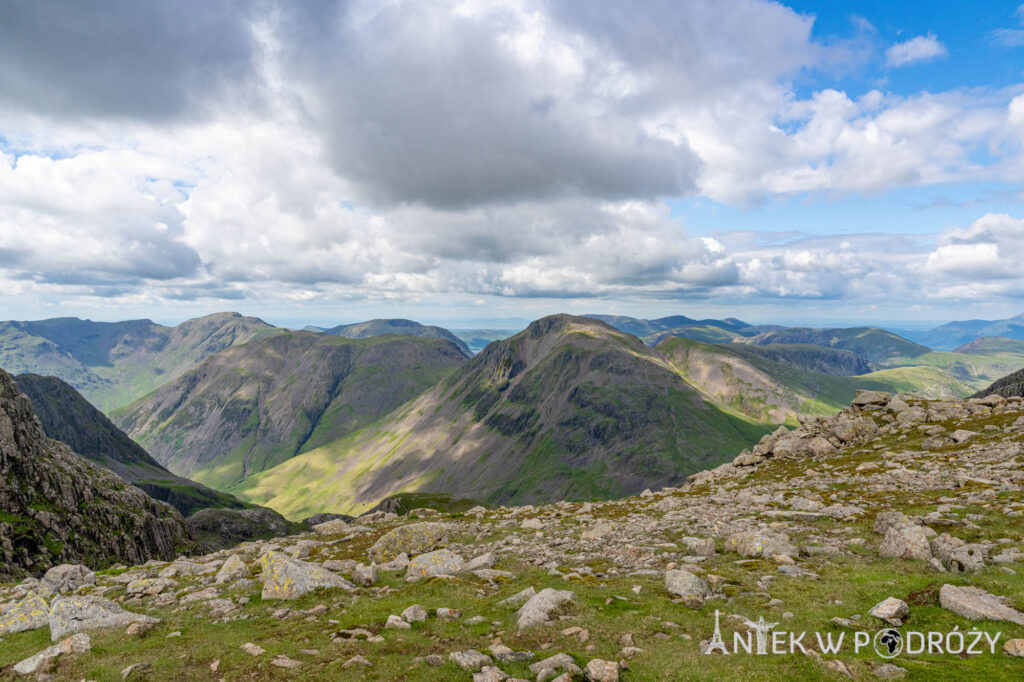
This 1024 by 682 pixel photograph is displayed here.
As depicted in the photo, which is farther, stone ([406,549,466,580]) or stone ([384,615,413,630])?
stone ([406,549,466,580])

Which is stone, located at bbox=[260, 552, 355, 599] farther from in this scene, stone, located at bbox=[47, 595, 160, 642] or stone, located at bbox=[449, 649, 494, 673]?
stone, located at bbox=[449, 649, 494, 673]

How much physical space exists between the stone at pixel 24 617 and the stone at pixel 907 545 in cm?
4003

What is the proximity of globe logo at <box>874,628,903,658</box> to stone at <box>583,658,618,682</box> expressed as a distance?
7.93m

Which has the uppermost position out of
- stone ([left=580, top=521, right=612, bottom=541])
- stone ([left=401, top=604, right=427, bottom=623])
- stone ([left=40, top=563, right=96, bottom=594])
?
stone ([left=401, top=604, right=427, bottom=623])

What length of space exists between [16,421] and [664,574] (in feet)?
428

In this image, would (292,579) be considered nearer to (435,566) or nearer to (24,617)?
(435,566)

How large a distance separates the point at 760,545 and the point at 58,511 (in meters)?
117

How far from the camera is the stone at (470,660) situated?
561 inches

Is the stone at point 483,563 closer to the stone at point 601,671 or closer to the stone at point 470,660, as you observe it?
the stone at point 470,660

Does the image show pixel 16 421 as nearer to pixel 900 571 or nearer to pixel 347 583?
pixel 347 583

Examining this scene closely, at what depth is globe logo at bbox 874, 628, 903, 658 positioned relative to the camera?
44.6 feet

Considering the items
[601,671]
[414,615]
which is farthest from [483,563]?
[601,671]

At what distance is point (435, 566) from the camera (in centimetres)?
2598

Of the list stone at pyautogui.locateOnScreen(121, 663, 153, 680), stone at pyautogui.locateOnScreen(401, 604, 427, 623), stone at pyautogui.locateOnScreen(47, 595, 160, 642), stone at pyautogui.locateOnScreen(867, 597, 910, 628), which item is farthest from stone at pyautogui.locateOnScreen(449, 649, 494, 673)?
stone at pyautogui.locateOnScreen(47, 595, 160, 642)
